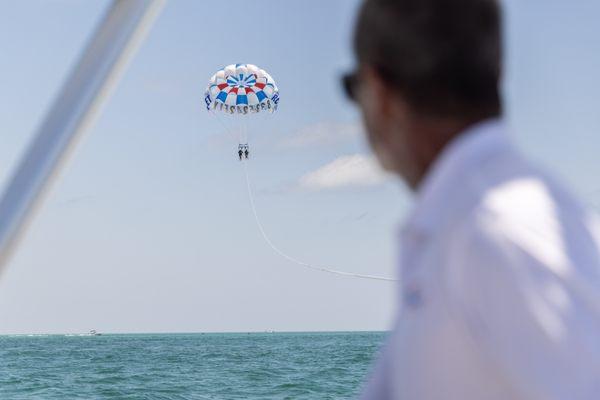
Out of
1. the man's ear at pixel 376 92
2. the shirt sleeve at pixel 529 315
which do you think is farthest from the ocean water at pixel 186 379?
the shirt sleeve at pixel 529 315

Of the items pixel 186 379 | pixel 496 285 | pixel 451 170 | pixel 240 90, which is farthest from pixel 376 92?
pixel 186 379

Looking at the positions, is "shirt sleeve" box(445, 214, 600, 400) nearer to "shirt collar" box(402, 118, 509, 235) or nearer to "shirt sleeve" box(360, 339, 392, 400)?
"shirt collar" box(402, 118, 509, 235)

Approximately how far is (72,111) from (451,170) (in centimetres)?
48

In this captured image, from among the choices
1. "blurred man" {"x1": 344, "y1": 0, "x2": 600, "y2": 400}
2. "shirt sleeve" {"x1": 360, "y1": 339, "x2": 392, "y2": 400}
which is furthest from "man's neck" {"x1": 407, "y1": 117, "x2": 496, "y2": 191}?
"shirt sleeve" {"x1": 360, "y1": 339, "x2": 392, "y2": 400}

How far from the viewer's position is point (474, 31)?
75 cm

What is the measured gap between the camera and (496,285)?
642 millimetres

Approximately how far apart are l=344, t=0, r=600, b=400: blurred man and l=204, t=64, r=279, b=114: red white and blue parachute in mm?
22382

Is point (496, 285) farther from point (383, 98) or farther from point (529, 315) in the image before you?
point (383, 98)

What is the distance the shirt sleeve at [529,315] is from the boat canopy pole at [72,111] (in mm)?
517

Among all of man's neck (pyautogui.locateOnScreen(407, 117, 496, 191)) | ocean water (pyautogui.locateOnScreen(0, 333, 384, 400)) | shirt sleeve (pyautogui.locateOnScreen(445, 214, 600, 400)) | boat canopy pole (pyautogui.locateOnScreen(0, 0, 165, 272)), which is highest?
ocean water (pyautogui.locateOnScreen(0, 333, 384, 400))

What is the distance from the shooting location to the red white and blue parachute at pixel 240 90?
23188 millimetres

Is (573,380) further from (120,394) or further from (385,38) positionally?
(120,394)

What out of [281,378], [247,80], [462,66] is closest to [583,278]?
[462,66]

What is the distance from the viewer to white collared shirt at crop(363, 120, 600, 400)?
0.64 m
